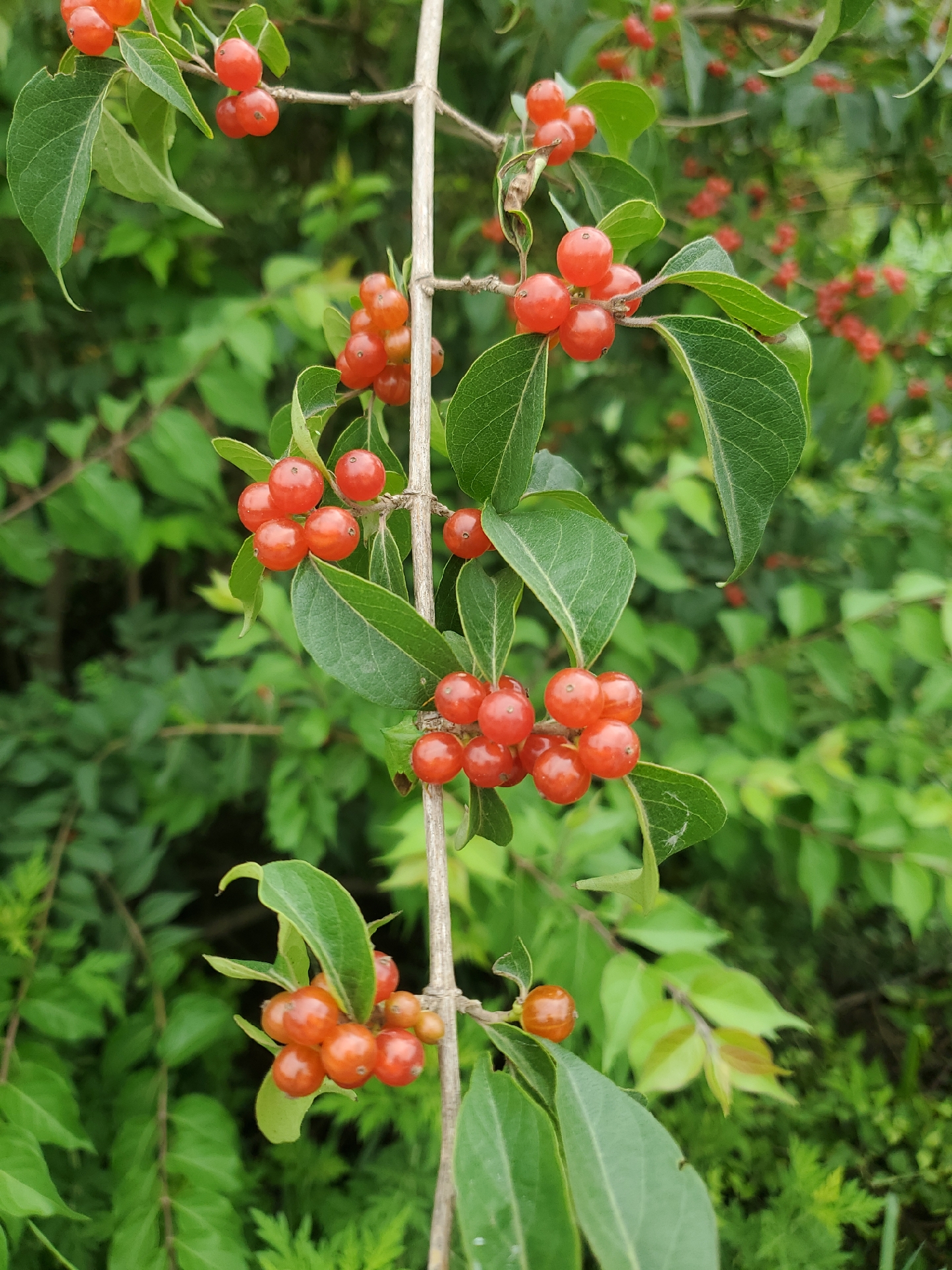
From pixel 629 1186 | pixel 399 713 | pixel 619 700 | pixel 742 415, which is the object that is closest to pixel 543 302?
pixel 742 415

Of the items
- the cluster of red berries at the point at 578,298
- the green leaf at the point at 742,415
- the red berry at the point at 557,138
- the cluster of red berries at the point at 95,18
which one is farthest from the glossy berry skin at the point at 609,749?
the cluster of red berries at the point at 95,18

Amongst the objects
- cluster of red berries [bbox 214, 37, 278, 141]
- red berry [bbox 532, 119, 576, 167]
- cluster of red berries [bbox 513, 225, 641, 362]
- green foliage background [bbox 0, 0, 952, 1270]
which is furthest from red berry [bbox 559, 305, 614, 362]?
green foliage background [bbox 0, 0, 952, 1270]

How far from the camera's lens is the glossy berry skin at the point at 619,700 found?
460 millimetres

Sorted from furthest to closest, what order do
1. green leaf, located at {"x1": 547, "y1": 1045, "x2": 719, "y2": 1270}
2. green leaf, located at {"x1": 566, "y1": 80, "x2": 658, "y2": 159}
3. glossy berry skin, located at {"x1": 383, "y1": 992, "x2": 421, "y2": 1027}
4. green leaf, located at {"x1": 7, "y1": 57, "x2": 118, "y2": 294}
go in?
green leaf, located at {"x1": 566, "y1": 80, "x2": 658, "y2": 159}
green leaf, located at {"x1": 7, "y1": 57, "x2": 118, "y2": 294}
glossy berry skin, located at {"x1": 383, "y1": 992, "x2": 421, "y2": 1027}
green leaf, located at {"x1": 547, "y1": 1045, "x2": 719, "y2": 1270}

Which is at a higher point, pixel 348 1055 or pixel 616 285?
pixel 616 285

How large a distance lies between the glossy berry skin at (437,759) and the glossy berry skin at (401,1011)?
0.39 ft

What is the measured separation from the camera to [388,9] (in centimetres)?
192

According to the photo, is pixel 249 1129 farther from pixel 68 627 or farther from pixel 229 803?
pixel 68 627

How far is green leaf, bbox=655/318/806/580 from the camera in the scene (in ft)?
1.51

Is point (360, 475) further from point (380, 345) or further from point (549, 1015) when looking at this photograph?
point (549, 1015)

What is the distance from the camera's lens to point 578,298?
0.51m

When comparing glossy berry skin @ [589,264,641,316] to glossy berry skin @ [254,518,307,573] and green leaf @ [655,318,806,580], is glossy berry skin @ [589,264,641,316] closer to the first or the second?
green leaf @ [655,318,806,580]

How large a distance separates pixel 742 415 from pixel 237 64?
469 millimetres

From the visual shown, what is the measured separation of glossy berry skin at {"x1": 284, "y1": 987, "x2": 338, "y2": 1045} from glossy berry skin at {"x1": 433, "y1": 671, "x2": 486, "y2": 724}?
16 centimetres
